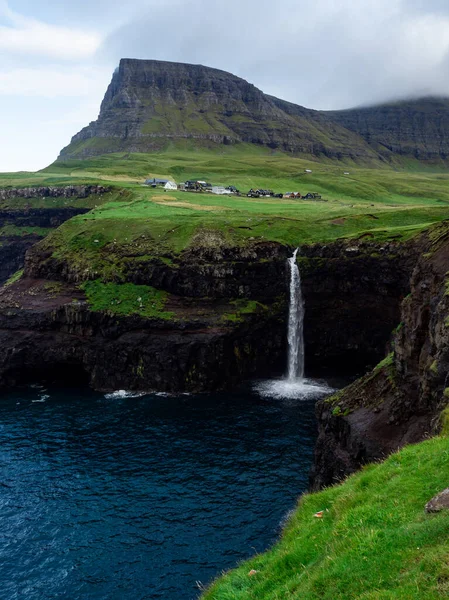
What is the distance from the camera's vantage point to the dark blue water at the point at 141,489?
109 ft

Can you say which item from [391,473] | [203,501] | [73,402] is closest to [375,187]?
[73,402]

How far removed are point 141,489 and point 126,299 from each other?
3879 cm

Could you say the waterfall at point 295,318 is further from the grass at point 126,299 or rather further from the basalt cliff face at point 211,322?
the grass at point 126,299

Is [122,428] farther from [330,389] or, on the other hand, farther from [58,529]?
[330,389]

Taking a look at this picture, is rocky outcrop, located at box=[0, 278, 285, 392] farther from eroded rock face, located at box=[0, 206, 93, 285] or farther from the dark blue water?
eroded rock face, located at box=[0, 206, 93, 285]

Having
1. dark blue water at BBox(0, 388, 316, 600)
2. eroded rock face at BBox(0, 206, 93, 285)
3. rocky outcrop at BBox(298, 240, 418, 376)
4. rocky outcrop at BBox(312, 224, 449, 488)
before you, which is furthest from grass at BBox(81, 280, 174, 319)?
eroded rock face at BBox(0, 206, 93, 285)

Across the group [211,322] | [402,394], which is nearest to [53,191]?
[211,322]

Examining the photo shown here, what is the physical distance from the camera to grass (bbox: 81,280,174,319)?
7494cm

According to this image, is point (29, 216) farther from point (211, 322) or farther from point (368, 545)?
point (368, 545)

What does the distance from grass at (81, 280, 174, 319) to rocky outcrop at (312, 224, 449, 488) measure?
38632 mm

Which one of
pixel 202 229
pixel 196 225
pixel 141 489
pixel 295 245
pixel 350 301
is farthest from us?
pixel 196 225

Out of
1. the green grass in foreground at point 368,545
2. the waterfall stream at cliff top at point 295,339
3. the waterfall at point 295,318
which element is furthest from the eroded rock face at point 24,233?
the green grass in foreground at point 368,545

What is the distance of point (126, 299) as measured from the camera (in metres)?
77.2

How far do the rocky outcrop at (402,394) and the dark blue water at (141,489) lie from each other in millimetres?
7069
